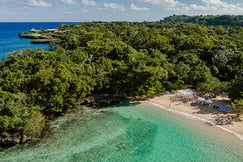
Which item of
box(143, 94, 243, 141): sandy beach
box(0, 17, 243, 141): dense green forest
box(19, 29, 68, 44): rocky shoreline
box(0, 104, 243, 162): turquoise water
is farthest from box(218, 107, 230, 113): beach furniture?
box(19, 29, 68, 44): rocky shoreline

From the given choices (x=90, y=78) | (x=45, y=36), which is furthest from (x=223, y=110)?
(x=45, y=36)

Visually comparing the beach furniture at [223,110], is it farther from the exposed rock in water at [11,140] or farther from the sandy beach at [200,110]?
the exposed rock in water at [11,140]

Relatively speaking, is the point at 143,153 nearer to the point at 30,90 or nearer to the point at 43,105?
the point at 43,105

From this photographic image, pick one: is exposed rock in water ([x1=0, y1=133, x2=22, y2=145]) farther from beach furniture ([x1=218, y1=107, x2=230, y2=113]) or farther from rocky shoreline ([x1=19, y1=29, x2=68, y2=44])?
rocky shoreline ([x1=19, y1=29, x2=68, y2=44])

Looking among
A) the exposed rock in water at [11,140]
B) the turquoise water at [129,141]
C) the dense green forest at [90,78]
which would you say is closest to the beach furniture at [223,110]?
the dense green forest at [90,78]

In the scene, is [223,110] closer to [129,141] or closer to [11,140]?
[129,141]

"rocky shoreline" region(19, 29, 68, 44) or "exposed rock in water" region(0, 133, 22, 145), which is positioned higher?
"rocky shoreline" region(19, 29, 68, 44)

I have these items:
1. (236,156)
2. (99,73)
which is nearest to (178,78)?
(99,73)
